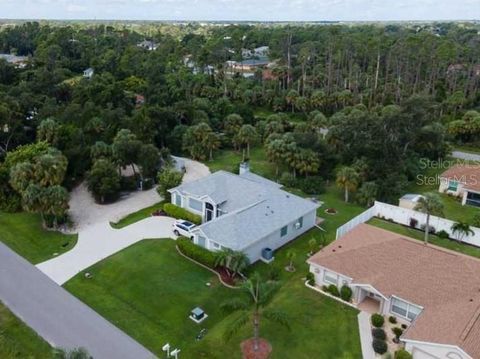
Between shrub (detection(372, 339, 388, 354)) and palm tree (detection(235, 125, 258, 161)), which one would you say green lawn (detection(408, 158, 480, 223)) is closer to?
palm tree (detection(235, 125, 258, 161))

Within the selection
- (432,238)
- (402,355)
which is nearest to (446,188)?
(432,238)

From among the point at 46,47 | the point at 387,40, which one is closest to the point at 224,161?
the point at 387,40

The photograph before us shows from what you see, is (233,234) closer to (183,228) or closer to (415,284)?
(183,228)

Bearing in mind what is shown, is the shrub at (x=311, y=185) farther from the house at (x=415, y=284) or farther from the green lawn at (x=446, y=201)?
the house at (x=415, y=284)

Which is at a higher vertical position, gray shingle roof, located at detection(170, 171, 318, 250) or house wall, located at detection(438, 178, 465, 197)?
gray shingle roof, located at detection(170, 171, 318, 250)

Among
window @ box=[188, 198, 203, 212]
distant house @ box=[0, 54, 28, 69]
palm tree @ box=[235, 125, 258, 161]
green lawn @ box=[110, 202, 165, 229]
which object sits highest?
distant house @ box=[0, 54, 28, 69]

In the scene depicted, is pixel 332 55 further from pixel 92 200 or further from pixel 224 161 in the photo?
pixel 92 200

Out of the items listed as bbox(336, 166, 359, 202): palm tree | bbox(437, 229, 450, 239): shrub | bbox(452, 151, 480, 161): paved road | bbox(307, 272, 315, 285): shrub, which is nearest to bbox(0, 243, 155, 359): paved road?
bbox(307, 272, 315, 285): shrub
